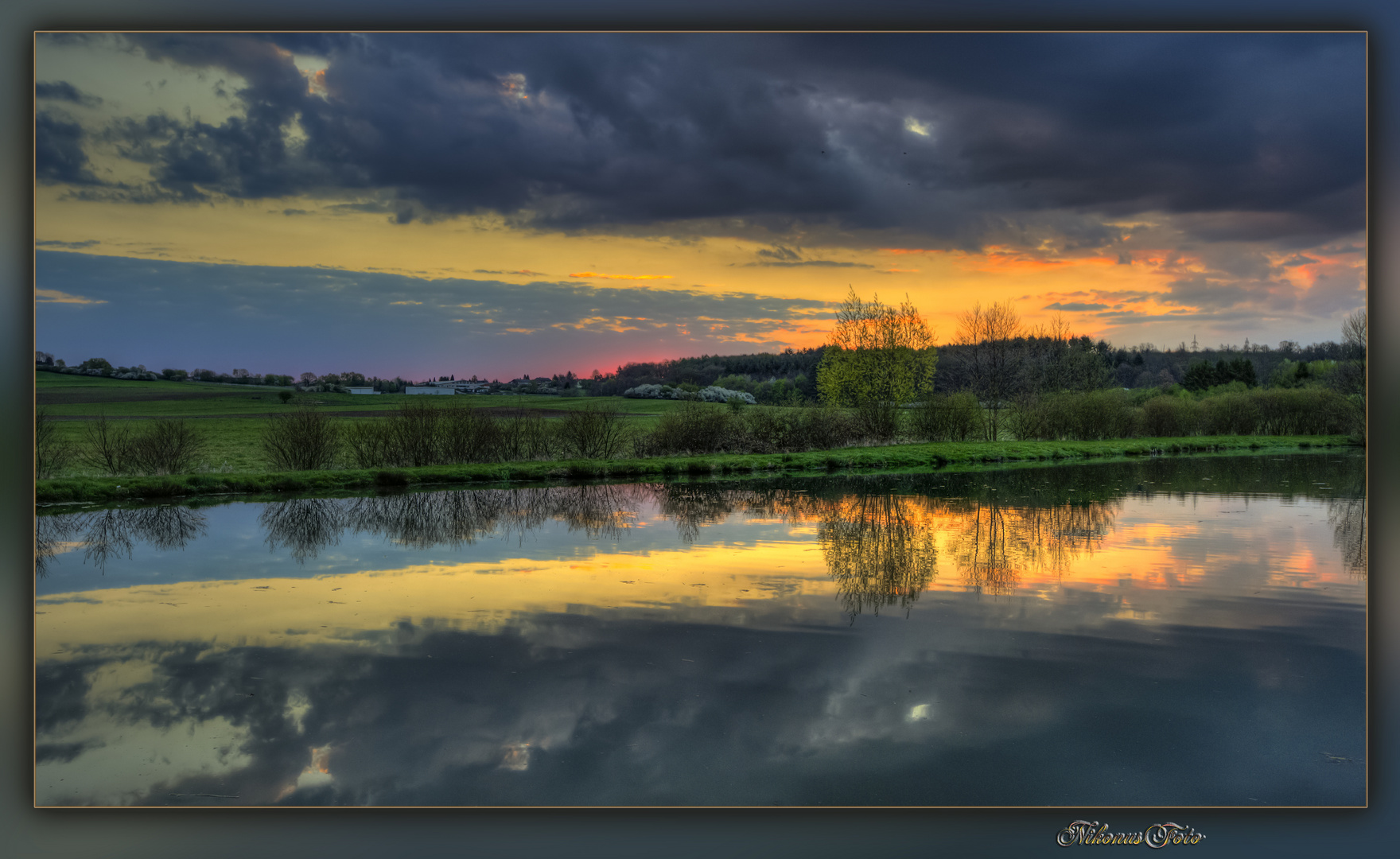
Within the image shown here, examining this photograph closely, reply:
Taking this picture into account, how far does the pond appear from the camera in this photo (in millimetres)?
3957

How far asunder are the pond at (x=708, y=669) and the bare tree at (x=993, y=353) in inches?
695

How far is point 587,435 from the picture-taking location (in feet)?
66.4

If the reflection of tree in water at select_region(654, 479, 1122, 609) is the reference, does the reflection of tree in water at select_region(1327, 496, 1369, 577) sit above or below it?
above

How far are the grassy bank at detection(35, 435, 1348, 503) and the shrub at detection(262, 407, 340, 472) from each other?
1.04 meters

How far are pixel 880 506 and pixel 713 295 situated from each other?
216 inches

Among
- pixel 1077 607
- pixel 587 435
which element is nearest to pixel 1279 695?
pixel 1077 607

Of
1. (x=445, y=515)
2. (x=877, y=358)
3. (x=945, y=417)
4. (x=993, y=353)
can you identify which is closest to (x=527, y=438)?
(x=445, y=515)

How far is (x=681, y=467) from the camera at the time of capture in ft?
65.6

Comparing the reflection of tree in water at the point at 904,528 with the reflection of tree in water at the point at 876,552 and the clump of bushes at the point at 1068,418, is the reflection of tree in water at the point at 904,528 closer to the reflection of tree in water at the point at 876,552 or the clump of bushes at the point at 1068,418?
the reflection of tree in water at the point at 876,552

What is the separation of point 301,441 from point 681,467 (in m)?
9.57

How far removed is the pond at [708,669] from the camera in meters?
3.96

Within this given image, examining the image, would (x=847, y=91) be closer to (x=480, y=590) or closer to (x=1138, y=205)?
(x=1138, y=205)

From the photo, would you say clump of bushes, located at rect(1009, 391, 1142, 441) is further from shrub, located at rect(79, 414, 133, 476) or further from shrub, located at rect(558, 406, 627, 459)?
shrub, located at rect(79, 414, 133, 476)

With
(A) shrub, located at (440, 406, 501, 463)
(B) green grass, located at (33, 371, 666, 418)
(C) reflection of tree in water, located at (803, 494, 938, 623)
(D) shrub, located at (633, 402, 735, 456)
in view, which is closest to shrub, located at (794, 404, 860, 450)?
(D) shrub, located at (633, 402, 735, 456)
